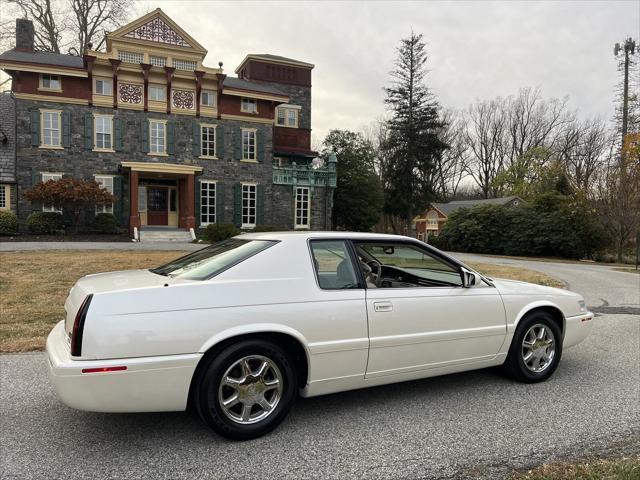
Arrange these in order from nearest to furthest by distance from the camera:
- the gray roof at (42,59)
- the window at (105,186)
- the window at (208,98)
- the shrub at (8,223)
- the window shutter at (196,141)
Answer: the shrub at (8,223) → the gray roof at (42,59) → the window at (105,186) → the window shutter at (196,141) → the window at (208,98)

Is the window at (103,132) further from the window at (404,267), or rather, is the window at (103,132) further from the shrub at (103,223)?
the window at (404,267)

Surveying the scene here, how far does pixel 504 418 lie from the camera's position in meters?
3.62

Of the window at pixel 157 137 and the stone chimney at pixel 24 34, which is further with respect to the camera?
the window at pixel 157 137

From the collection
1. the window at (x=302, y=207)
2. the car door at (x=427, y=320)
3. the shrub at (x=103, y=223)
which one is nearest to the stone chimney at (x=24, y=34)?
the shrub at (x=103, y=223)

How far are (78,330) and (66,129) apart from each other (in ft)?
86.5

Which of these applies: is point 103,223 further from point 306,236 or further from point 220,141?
point 306,236

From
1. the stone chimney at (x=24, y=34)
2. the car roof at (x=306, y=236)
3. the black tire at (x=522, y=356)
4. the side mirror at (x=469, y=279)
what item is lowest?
the black tire at (x=522, y=356)

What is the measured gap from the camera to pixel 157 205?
27.9 meters

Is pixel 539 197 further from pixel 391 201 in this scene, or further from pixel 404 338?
pixel 404 338

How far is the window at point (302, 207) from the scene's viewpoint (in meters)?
30.8

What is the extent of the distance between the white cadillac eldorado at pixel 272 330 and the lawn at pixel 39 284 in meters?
2.78

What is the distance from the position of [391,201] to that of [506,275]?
25.7 m

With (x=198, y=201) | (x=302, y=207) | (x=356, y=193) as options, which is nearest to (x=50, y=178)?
(x=198, y=201)

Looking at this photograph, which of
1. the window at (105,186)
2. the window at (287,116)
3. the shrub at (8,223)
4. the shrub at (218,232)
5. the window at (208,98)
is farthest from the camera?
the window at (287,116)
